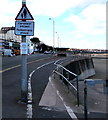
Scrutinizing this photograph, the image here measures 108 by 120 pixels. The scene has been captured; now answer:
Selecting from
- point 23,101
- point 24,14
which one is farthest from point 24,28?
point 23,101

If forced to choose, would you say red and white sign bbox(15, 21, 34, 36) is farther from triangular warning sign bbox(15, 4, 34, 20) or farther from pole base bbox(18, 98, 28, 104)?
pole base bbox(18, 98, 28, 104)

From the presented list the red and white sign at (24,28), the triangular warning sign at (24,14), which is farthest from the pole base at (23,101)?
the triangular warning sign at (24,14)

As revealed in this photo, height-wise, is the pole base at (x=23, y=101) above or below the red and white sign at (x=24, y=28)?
below

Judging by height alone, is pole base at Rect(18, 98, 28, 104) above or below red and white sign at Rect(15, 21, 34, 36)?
below

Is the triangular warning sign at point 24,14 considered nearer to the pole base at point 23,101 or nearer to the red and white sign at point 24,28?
the red and white sign at point 24,28

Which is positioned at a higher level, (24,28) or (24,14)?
(24,14)

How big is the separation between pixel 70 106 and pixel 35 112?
55.8 inches

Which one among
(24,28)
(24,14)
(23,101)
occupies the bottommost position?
(23,101)

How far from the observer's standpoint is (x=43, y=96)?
897 cm

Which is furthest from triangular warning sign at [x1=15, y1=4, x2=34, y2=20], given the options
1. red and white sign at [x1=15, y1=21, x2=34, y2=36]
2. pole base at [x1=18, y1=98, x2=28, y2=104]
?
pole base at [x1=18, y1=98, x2=28, y2=104]

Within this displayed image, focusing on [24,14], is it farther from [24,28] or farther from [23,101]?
[23,101]

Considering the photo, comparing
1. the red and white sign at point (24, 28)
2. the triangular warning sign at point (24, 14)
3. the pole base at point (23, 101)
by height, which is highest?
the triangular warning sign at point (24, 14)

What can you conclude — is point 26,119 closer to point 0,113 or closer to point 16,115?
point 16,115

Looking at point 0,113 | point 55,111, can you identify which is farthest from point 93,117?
point 0,113
